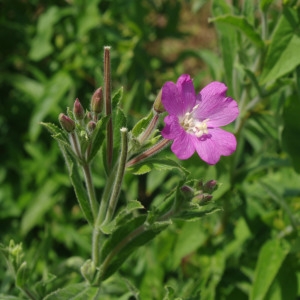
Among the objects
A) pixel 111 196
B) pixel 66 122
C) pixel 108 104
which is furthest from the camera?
pixel 111 196

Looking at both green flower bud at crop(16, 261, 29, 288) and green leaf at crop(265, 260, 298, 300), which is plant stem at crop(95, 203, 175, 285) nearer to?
green flower bud at crop(16, 261, 29, 288)

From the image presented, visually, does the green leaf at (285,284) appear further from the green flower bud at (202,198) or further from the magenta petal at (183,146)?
the magenta petal at (183,146)

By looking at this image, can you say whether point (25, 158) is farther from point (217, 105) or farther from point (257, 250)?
point (217, 105)

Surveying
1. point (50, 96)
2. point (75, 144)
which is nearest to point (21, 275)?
point (75, 144)

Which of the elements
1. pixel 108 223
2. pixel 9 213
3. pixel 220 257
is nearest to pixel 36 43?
pixel 9 213

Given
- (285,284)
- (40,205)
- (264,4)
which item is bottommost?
(40,205)

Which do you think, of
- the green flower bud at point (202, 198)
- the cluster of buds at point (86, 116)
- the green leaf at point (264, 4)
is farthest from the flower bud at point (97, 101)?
the green leaf at point (264, 4)

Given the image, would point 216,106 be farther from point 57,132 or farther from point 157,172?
point 157,172

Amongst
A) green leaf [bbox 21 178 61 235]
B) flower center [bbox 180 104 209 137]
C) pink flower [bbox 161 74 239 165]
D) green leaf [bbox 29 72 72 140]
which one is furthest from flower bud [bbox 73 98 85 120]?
green leaf [bbox 21 178 61 235]
